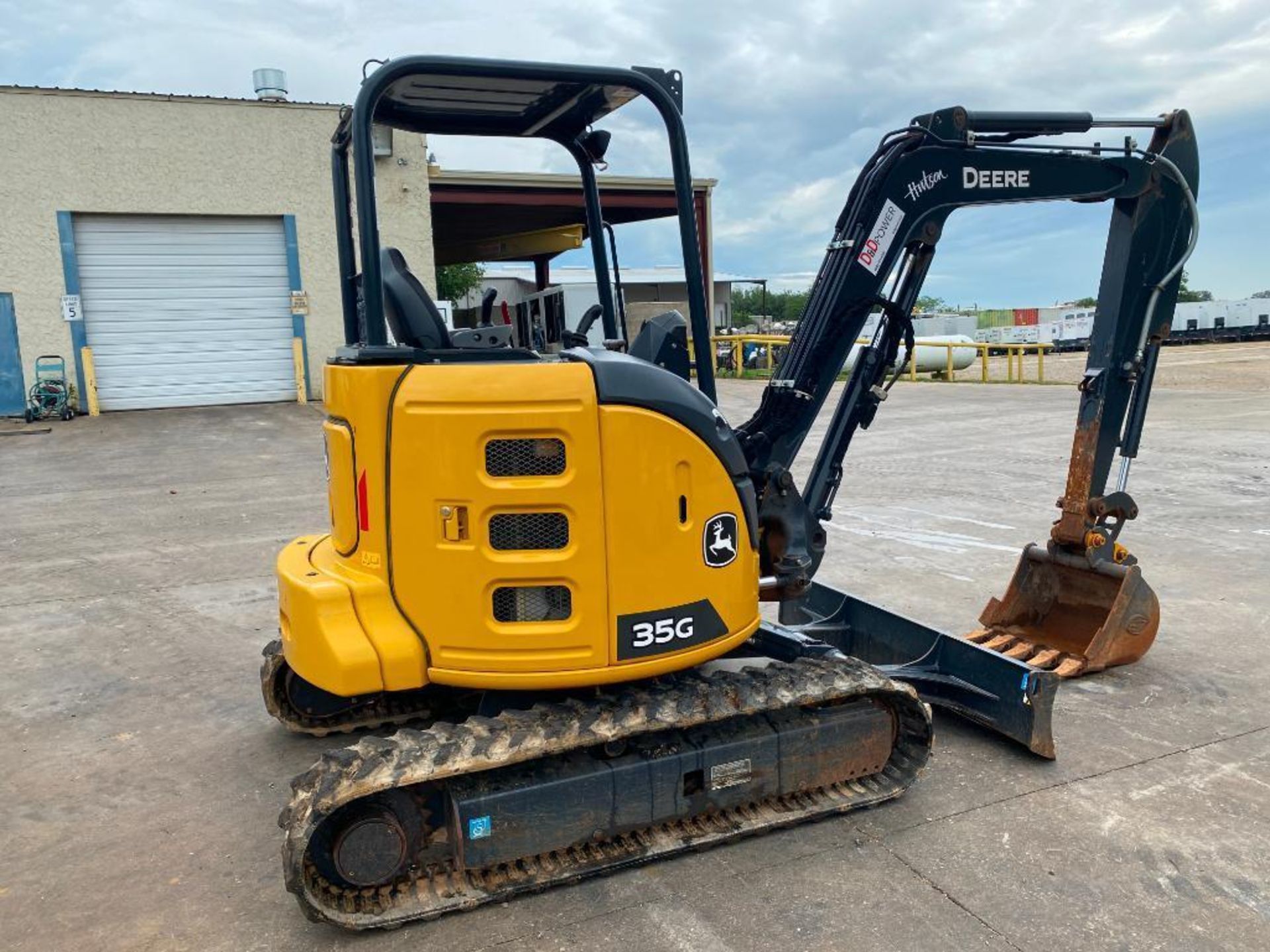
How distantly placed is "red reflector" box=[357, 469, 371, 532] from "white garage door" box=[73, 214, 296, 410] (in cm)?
1893

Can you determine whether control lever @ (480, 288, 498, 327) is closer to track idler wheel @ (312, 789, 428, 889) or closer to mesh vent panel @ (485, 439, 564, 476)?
mesh vent panel @ (485, 439, 564, 476)

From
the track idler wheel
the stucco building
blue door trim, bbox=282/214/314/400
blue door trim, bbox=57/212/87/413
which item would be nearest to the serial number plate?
the track idler wheel

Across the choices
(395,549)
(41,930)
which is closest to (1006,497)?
(395,549)

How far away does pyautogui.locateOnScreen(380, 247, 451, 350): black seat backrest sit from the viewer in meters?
3.71

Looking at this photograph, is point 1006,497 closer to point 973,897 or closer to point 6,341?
point 973,897

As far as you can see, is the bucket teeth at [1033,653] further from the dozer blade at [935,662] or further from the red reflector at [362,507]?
the red reflector at [362,507]

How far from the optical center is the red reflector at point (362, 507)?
360cm

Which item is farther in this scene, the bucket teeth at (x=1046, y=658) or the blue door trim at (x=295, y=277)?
the blue door trim at (x=295, y=277)

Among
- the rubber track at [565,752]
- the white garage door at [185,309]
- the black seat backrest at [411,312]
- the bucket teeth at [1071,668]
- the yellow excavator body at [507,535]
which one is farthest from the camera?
the white garage door at [185,309]

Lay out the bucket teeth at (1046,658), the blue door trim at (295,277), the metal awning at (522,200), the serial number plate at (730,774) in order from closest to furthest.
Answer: the serial number plate at (730,774) → the bucket teeth at (1046,658) → the blue door trim at (295,277) → the metal awning at (522,200)

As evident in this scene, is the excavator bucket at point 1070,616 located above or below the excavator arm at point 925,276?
below

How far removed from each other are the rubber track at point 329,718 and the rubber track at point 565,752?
1207 mm

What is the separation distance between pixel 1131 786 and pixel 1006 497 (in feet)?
22.9

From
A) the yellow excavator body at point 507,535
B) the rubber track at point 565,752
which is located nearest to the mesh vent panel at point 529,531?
the yellow excavator body at point 507,535
